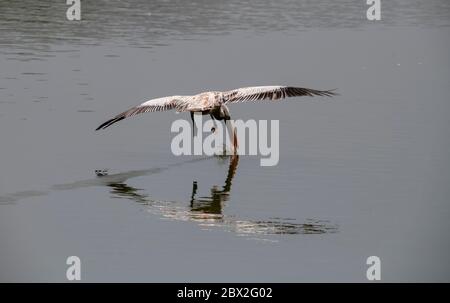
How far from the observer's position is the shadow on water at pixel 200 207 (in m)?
16.2

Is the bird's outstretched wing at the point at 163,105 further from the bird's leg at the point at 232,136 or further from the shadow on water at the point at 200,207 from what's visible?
the shadow on water at the point at 200,207

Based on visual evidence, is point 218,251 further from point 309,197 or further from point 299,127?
point 299,127

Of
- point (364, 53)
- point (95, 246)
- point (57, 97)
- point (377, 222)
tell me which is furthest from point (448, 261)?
point (364, 53)

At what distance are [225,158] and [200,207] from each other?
10.3 feet

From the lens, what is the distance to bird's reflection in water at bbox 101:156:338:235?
52.9ft

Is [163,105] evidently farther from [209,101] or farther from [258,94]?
[258,94]

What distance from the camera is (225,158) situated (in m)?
20.1

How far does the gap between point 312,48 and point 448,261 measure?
50.4 ft

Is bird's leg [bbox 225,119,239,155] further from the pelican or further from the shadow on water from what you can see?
the shadow on water

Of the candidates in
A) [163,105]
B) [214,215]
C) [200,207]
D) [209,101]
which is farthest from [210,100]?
[214,215]

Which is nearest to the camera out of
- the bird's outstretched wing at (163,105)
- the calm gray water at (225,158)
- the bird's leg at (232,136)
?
the calm gray water at (225,158)

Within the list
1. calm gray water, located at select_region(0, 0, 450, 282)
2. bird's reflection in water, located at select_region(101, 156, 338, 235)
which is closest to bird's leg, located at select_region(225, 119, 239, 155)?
calm gray water, located at select_region(0, 0, 450, 282)

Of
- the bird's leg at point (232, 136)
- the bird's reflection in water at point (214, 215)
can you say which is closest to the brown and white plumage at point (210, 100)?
the bird's leg at point (232, 136)

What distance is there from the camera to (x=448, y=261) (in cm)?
1568
